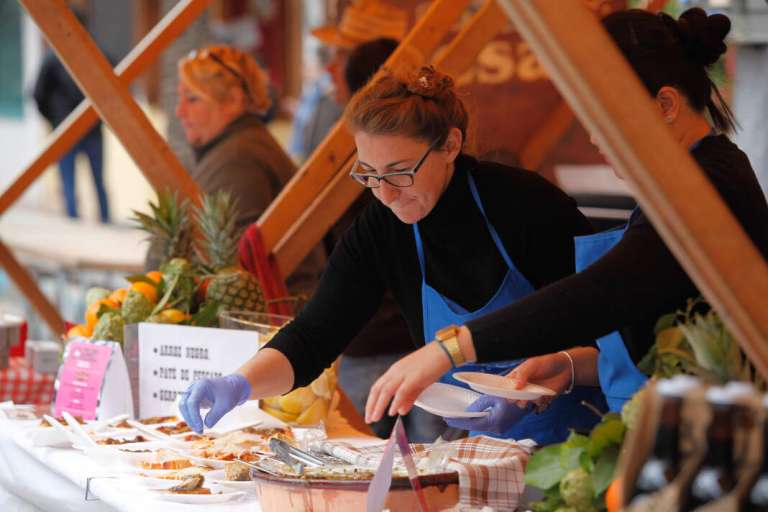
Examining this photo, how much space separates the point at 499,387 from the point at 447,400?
15 centimetres

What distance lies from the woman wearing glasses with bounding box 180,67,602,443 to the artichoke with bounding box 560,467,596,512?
790mm

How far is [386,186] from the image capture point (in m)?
2.47

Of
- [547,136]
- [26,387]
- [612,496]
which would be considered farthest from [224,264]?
[547,136]

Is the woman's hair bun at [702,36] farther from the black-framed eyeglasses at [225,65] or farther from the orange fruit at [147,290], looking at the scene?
the black-framed eyeglasses at [225,65]

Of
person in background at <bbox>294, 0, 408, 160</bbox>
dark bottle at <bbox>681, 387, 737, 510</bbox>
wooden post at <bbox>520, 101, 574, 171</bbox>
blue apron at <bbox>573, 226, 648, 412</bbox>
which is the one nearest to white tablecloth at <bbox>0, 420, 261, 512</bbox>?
blue apron at <bbox>573, 226, 648, 412</bbox>

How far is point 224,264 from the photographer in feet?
11.0

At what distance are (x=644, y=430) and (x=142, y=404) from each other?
189 cm

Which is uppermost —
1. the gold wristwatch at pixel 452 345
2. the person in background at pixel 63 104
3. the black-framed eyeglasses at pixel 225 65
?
the person in background at pixel 63 104

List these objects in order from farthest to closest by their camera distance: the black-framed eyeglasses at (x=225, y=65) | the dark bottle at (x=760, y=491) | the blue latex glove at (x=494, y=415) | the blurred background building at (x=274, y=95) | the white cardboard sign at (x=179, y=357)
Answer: the blurred background building at (x=274, y=95) → the black-framed eyeglasses at (x=225, y=65) → the white cardboard sign at (x=179, y=357) → the blue latex glove at (x=494, y=415) → the dark bottle at (x=760, y=491)

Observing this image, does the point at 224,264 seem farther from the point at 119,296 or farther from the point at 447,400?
the point at 447,400

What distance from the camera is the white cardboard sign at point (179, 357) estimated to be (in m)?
2.84

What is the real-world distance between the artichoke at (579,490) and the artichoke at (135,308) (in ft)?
5.49

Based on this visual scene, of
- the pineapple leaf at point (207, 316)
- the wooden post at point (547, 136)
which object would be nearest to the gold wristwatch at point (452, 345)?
the pineapple leaf at point (207, 316)

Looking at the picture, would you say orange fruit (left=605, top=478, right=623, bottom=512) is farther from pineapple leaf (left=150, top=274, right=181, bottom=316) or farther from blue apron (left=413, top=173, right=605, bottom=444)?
pineapple leaf (left=150, top=274, right=181, bottom=316)
